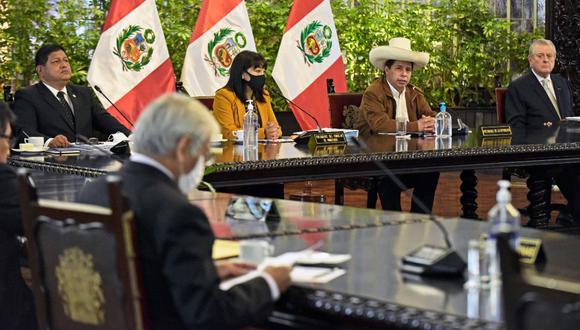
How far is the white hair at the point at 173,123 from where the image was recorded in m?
2.23

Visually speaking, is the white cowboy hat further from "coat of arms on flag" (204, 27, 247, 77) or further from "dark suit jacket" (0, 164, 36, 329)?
"dark suit jacket" (0, 164, 36, 329)

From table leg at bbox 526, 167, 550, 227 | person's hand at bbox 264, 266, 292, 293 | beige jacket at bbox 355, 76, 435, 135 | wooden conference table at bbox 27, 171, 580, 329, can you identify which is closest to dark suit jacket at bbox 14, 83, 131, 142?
beige jacket at bbox 355, 76, 435, 135

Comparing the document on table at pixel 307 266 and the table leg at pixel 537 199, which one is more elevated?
the document on table at pixel 307 266

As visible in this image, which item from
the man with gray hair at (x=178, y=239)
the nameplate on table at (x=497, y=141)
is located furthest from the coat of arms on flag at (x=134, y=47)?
the man with gray hair at (x=178, y=239)

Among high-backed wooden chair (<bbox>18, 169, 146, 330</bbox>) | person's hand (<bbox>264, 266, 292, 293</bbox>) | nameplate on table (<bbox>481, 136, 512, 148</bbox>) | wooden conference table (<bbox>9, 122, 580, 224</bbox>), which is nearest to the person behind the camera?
high-backed wooden chair (<bbox>18, 169, 146, 330</bbox>)

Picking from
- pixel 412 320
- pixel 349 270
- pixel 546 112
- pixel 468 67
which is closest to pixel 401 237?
pixel 349 270

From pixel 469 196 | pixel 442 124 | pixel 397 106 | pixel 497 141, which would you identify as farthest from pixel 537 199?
pixel 397 106

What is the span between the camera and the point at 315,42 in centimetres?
874

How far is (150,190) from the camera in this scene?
2.27 m

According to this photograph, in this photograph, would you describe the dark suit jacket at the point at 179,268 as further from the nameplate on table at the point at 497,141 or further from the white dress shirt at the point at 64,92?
the white dress shirt at the point at 64,92

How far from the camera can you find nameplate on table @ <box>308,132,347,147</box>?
18.3ft

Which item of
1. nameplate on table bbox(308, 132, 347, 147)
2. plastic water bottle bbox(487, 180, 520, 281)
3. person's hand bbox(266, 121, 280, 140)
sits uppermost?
person's hand bbox(266, 121, 280, 140)

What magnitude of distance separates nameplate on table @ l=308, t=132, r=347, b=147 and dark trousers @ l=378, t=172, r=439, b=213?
1.50 feet

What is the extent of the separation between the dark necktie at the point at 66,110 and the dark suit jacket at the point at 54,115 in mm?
17
